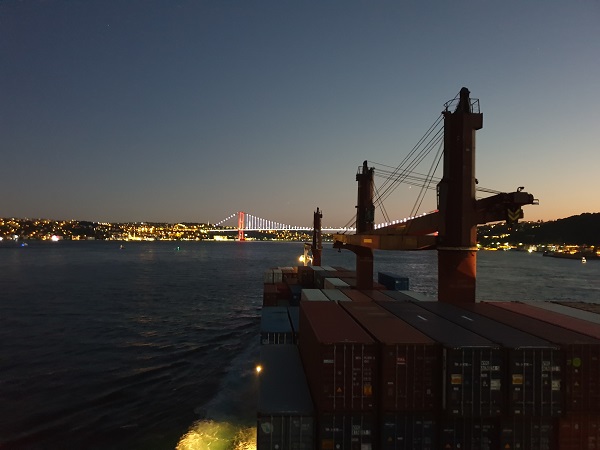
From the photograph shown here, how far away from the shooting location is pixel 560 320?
16.7m

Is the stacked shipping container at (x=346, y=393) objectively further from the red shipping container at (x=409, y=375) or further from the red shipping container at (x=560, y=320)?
the red shipping container at (x=560, y=320)

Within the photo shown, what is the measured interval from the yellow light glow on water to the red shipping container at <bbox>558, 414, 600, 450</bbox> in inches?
548

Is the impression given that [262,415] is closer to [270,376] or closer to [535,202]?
[270,376]

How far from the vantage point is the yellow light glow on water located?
20.4m

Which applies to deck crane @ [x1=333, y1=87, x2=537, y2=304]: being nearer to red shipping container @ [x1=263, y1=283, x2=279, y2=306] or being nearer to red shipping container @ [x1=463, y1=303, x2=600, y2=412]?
red shipping container @ [x1=463, y1=303, x2=600, y2=412]

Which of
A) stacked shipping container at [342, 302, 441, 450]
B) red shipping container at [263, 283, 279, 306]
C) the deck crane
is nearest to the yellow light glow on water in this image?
stacked shipping container at [342, 302, 441, 450]

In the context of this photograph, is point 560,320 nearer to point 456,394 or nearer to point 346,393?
point 456,394

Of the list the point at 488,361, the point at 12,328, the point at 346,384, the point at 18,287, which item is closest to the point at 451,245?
the point at 488,361

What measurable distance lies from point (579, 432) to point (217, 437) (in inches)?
677

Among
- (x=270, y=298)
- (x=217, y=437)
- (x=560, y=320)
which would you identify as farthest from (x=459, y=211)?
(x=270, y=298)

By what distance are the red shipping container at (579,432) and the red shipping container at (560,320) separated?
275 cm

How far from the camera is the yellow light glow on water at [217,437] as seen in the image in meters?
20.4

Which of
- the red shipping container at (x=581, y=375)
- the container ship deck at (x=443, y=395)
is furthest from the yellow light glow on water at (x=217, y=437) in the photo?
the red shipping container at (x=581, y=375)

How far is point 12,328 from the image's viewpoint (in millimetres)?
45312
